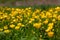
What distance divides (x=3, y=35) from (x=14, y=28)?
266 millimetres

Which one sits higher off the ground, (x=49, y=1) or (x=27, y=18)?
(x=27, y=18)

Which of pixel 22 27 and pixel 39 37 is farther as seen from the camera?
pixel 22 27

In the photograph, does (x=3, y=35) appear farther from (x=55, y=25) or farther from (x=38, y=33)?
(x=55, y=25)

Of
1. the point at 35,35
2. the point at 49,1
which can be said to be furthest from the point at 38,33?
the point at 49,1

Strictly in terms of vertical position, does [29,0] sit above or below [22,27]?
below

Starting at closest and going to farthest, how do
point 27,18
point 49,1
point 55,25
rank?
point 55,25, point 27,18, point 49,1

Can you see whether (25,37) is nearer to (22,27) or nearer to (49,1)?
(22,27)

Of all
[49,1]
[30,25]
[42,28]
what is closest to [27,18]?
[30,25]

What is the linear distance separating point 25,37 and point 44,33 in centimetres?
27

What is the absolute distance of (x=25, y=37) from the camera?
339 cm

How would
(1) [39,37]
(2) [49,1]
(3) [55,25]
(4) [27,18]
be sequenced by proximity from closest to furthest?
(1) [39,37] < (3) [55,25] < (4) [27,18] < (2) [49,1]

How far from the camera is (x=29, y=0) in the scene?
10359 millimetres

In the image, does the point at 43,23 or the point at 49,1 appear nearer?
the point at 43,23

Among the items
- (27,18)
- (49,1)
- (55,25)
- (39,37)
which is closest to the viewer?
(39,37)
